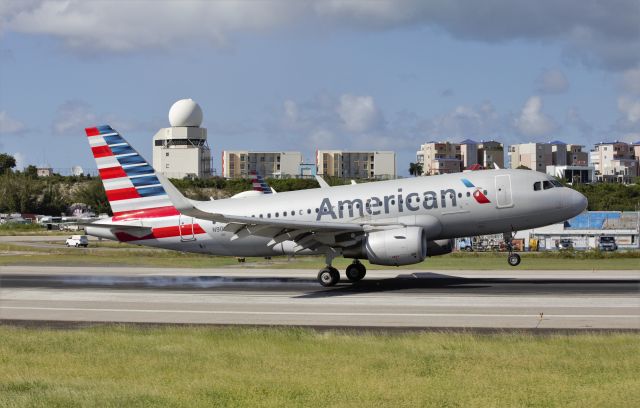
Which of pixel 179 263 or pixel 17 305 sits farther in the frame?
pixel 179 263

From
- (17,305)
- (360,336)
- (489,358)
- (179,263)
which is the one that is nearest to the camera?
(489,358)

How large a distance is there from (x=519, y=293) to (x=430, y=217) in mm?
5291

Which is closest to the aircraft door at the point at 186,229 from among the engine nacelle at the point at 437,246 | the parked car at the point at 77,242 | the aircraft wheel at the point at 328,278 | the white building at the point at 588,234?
the aircraft wheel at the point at 328,278

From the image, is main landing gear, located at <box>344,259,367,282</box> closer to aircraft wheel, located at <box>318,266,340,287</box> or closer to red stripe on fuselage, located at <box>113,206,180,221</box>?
aircraft wheel, located at <box>318,266,340,287</box>

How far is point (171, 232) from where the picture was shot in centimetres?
4097

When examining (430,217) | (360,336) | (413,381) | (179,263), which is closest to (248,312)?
(360,336)

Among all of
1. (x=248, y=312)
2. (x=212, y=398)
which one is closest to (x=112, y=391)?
(x=212, y=398)

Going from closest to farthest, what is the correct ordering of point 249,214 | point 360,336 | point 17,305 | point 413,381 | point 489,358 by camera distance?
point 413,381
point 489,358
point 360,336
point 17,305
point 249,214

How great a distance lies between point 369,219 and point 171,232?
976cm

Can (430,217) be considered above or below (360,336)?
above

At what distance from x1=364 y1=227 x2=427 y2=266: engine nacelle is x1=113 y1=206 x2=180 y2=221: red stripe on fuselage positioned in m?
10.7

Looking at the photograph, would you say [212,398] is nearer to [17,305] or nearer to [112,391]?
[112,391]

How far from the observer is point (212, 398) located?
1560 centimetres

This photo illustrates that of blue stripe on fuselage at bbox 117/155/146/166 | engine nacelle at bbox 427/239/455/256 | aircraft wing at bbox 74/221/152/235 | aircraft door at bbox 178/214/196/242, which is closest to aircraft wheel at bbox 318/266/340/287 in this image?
engine nacelle at bbox 427/239/455/256
